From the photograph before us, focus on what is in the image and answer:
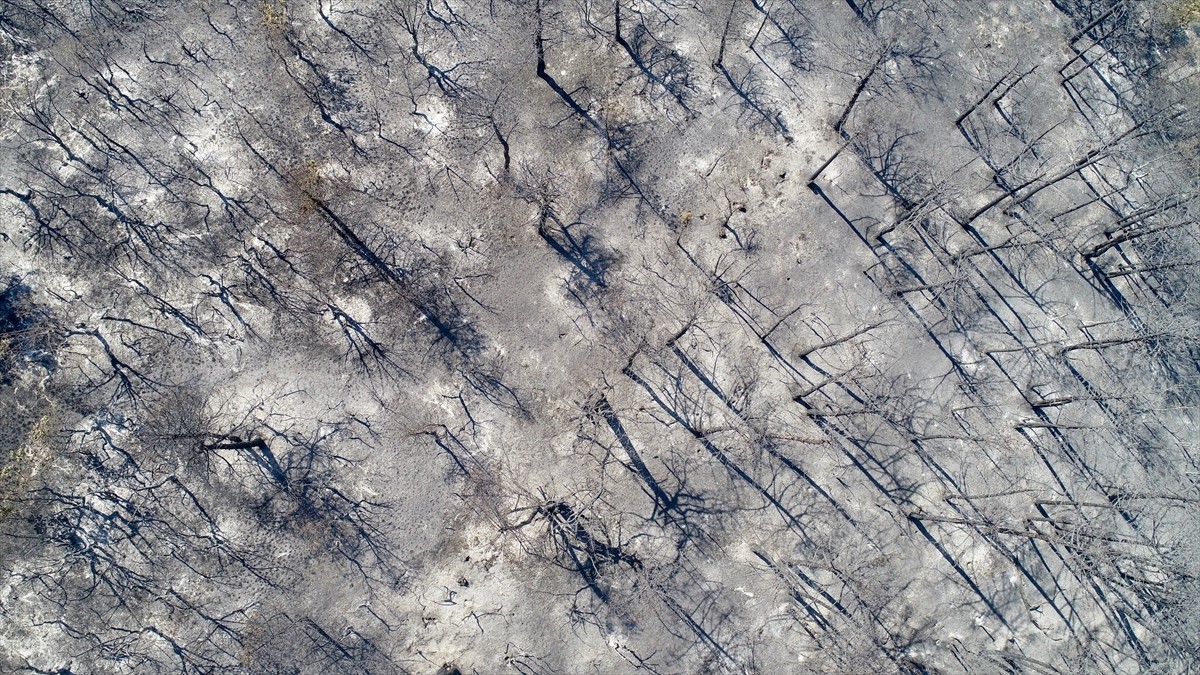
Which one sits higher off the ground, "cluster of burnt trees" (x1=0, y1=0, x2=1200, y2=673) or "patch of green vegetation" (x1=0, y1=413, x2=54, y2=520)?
"cluster of burnt trees" (x1=0, y1=0, x2=1200, y2=673)

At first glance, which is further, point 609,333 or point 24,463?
point 609,333

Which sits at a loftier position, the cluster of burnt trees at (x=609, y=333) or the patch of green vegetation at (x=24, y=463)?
the cluster of burnt trees at (x=609, y=333)

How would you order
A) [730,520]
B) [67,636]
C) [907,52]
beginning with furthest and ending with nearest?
[907,52] < [730,520] < [67,636]

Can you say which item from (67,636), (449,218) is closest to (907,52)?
(449,218)

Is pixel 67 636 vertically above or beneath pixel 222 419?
beneath

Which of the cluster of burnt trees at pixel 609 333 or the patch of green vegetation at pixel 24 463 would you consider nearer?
the patch of green vegetation at pixel 24 463

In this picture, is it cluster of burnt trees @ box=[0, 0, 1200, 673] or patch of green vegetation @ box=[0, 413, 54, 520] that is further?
cluster of burnt trees @ box=[0, 0, 1200, 673]

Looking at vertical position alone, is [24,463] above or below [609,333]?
below

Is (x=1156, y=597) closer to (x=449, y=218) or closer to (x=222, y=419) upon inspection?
(x=449, y=218)
